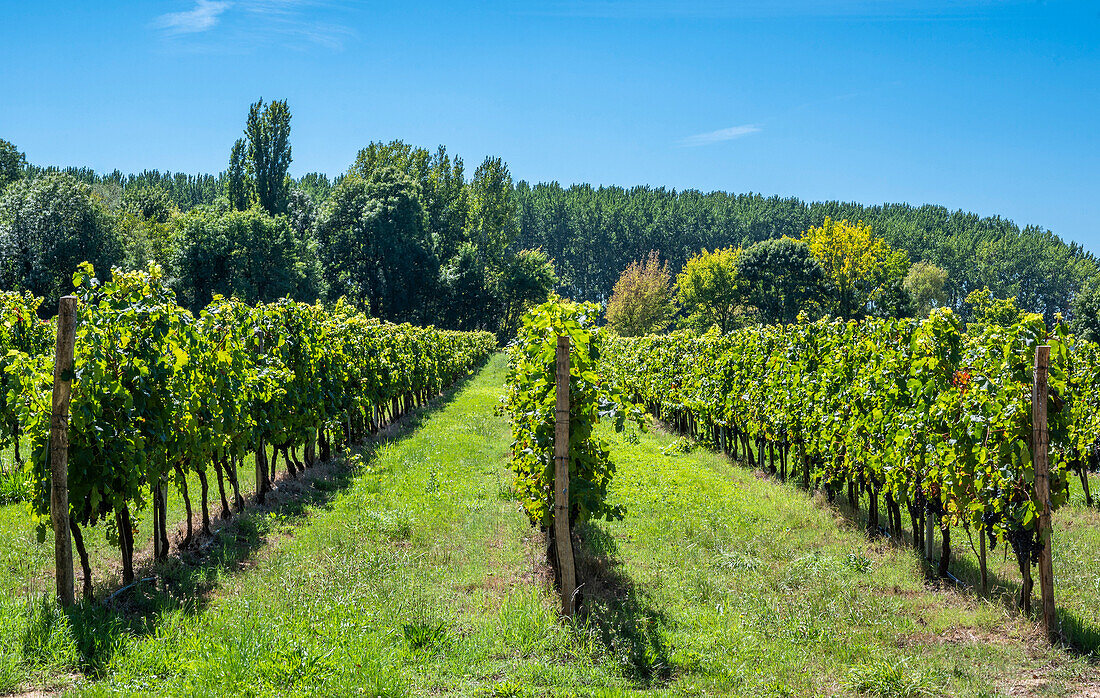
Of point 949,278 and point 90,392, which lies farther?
point 949,278

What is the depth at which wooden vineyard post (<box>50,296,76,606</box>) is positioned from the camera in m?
5.62

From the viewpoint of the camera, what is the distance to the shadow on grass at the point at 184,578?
5332mm

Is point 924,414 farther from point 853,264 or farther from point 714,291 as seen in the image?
point 714,291

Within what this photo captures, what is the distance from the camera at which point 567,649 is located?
572 centimetres

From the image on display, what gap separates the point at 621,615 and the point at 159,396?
187 inches

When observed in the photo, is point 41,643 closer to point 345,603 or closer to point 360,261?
point 345,603

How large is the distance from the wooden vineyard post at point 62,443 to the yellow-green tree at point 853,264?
5967 cm

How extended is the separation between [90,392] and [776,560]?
714cm

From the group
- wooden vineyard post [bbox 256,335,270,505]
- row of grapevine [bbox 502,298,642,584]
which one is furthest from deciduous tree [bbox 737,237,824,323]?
row of grapevine [bbox 502,298,642,584]

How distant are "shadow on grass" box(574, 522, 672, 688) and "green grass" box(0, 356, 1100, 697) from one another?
2cm

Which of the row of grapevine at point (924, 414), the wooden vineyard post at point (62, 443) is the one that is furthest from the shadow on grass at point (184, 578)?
the row of grapevine at point (924, 414)

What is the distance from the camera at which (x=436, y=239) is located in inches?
2591

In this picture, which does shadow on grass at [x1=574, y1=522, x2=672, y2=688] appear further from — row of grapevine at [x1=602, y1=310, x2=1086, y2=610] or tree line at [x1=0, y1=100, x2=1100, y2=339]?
tree line at [x1=0, y1=100, x2=1100, y2=339]

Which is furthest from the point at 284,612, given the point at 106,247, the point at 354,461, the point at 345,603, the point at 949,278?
the point at 949,278
